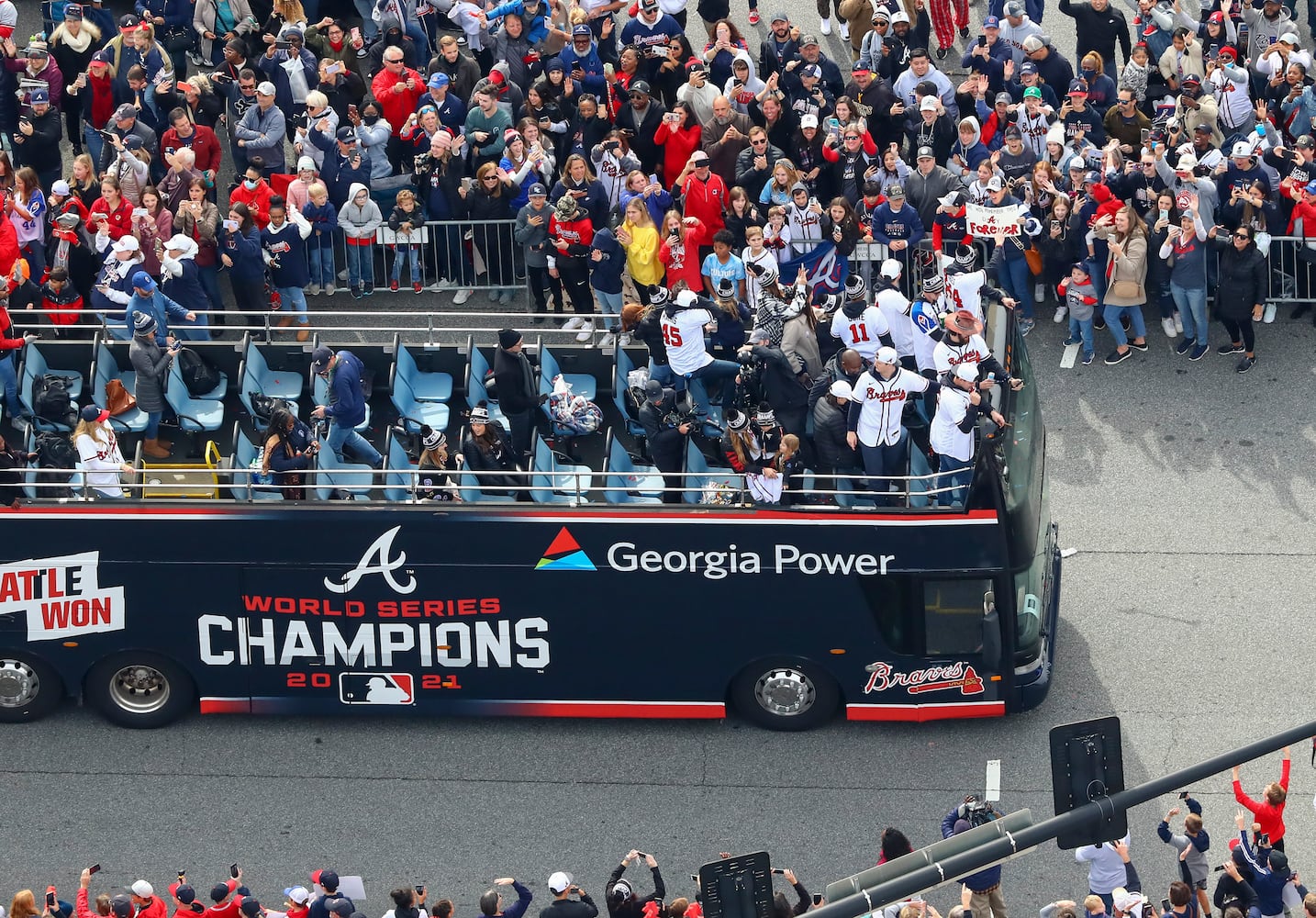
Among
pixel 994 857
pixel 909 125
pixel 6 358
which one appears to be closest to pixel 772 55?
pixel 909 125

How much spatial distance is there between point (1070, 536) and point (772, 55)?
7577 mm

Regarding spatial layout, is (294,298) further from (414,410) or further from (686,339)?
(686,339)

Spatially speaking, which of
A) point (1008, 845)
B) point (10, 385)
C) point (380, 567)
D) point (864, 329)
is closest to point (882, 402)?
point (864, 329)

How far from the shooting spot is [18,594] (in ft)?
71.7

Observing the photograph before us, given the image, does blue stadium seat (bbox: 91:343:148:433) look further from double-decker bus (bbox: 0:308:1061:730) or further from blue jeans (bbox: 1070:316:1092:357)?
blue jeans (bbox: 1070:316:1092:357)

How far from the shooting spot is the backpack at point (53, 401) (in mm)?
23703

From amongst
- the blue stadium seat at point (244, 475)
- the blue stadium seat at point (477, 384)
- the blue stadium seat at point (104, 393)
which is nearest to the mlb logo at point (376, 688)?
the blue stadium seat at point (244, 475)

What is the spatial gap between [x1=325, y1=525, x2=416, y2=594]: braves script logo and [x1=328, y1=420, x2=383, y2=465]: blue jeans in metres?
1.70

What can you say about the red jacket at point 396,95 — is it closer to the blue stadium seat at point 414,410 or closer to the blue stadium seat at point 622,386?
the blue stadium seat at point 414,410

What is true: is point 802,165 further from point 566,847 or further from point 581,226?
point 566,847

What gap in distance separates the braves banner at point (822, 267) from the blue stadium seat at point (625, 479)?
357 cm

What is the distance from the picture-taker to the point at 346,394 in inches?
898

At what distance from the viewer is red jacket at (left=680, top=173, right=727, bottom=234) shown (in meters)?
26.5

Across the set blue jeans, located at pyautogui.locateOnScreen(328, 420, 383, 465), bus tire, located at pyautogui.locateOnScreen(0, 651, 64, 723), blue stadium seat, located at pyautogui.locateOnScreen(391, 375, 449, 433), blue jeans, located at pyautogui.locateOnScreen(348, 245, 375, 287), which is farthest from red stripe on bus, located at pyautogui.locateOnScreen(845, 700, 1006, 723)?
blue jeans, located at pyautogui.locateOnScreen(348, 245, 375, 287)
